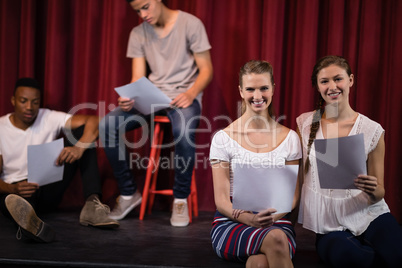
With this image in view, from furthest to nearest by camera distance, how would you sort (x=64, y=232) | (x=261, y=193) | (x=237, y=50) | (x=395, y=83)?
(x=237, y=50) < (x=395, y=83) < (x=64, y=232) < (x=261, y=193)

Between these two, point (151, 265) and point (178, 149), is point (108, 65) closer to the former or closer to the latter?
point (178, 149)

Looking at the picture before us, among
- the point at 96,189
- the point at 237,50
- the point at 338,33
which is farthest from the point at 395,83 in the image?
the point at 96,189

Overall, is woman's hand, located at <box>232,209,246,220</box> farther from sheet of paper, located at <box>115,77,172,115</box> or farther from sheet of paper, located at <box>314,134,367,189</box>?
sheet of paper, located at <box>115,77,172,115</box>

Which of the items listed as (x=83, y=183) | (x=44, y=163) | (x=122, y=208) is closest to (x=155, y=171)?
(x=122, y=208)

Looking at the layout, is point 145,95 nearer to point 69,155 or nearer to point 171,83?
point 171,83

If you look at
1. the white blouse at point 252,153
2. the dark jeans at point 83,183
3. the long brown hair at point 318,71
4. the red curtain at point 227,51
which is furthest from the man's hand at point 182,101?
the long brown hair at point 318,71

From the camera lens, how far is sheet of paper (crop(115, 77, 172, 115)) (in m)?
2.21

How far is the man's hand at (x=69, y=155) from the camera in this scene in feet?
7.34

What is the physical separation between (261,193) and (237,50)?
1446mm

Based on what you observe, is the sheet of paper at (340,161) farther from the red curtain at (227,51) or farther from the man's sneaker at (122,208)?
the man's sneaker at (122,208)

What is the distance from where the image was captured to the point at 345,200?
5.45 feet

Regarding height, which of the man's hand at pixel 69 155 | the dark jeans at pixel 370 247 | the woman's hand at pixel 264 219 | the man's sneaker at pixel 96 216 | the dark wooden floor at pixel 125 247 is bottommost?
the dark wooden floor at pixel 125 247

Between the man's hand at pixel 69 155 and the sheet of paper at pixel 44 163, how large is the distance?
19 mm

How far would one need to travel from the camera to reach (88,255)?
5.62 feet
